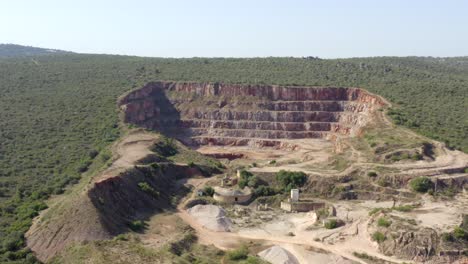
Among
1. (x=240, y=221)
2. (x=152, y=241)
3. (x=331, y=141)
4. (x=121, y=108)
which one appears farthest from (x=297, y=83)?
(x=152, y=241)

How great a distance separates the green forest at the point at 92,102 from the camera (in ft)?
172

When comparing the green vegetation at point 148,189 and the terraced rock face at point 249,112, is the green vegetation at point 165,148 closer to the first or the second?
the terraced rock face at point 249,112

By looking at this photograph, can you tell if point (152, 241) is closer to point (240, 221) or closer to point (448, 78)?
point (240, 221)

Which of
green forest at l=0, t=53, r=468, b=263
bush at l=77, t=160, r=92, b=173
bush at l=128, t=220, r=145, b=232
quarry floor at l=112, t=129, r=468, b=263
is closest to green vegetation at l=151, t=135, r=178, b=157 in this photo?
quarry floor at l=112, t=129, r=468, b=263

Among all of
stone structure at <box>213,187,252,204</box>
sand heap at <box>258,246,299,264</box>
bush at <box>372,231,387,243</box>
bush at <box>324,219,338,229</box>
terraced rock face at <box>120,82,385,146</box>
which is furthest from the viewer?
terraced rock face at <box>120,82,385,146</box>

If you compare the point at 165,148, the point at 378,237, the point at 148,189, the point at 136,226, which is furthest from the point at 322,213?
the point at 165,148

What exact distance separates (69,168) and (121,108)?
29193 mm

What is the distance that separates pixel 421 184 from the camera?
57.1 meters

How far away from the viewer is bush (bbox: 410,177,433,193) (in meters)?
56.9

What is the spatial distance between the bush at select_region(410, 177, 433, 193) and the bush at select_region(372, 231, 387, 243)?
1183 cm

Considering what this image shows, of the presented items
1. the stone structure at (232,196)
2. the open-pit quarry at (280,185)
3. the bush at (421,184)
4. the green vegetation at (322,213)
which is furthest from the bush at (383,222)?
the stone structure at (232,196)

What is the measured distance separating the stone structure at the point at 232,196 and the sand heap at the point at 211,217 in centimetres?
260

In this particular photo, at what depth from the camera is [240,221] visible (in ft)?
177

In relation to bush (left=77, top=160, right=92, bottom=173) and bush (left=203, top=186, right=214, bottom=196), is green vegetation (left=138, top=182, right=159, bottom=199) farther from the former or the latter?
bush (left=77, top=160, right=92, bottom=173)
